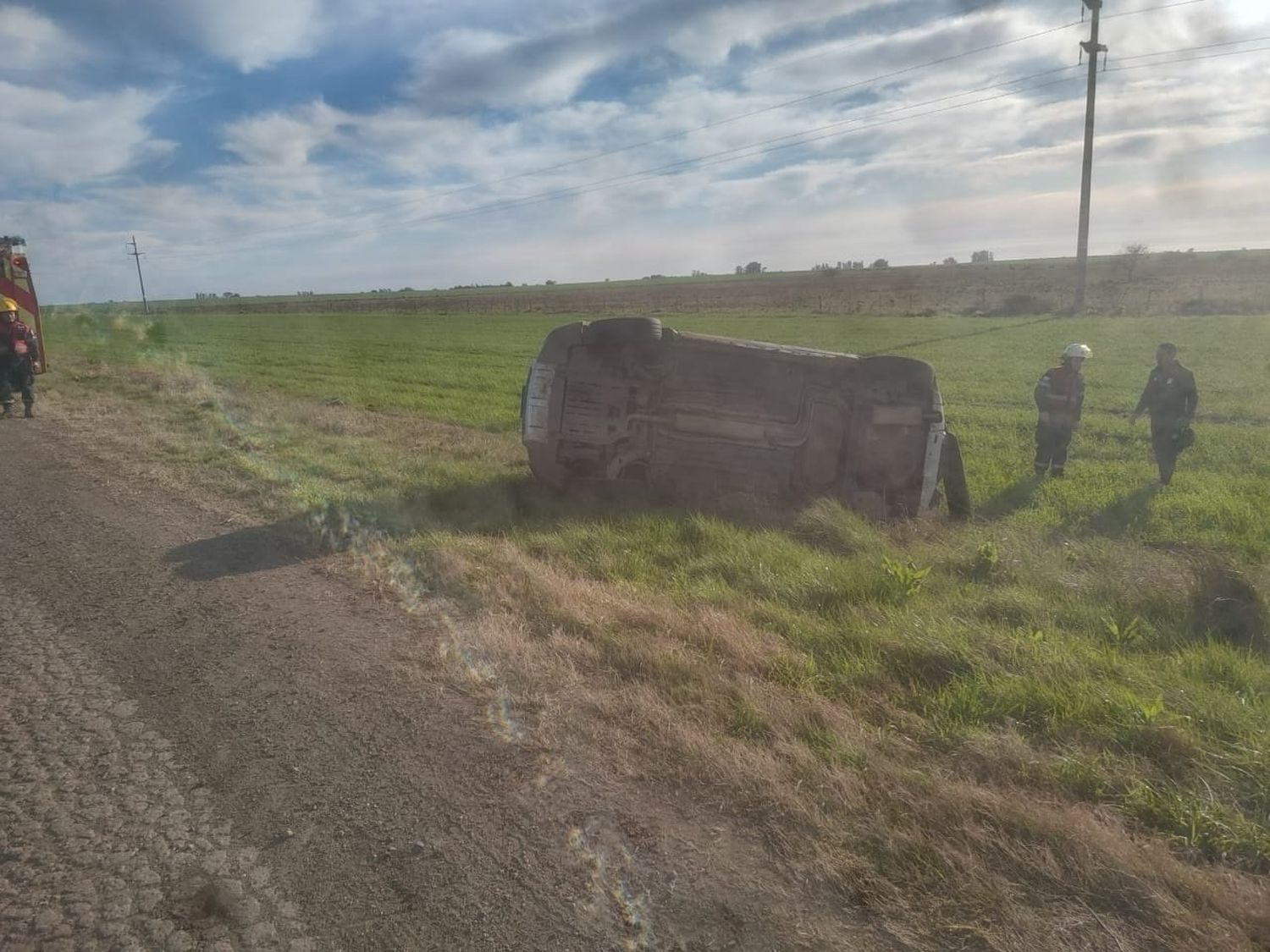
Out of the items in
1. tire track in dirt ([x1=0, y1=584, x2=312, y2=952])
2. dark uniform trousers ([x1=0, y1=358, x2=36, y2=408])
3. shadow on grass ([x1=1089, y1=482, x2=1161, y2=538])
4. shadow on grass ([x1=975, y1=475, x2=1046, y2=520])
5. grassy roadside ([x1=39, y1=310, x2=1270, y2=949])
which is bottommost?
shadow on grass ([x1=1089, y1=482, x2=1161, y2=538])

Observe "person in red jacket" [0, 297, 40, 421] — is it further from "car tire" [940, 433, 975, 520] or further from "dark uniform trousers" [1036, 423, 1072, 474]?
"dark uniform trousers" [1036, 423, 1072, 474]

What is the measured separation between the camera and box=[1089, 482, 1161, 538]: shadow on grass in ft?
22.7

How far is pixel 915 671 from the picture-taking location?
13.2 feet

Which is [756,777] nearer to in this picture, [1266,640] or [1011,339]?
[1266,640]

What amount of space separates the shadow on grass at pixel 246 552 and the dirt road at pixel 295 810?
1.85 feet

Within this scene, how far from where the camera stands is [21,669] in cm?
392

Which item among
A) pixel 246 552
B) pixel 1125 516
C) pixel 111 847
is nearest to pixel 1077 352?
pixel 1125 516

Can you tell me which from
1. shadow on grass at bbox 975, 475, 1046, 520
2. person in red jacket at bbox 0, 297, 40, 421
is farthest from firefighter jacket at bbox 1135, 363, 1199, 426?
person in red jacket at bbox 0, 297, 40, 421

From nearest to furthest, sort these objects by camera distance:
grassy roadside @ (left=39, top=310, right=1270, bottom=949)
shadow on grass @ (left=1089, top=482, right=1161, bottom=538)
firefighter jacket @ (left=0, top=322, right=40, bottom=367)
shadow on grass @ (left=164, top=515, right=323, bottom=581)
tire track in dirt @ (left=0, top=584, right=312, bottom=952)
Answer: tire track in dirt @ (left=0, top=584, right=312, bottom=952) < grassy roadside @ (left=39, top=310, right=1270, bottom=949) < shadow on grass @ (left=164, top=515, right=323, bottom=581) < shadow on grass @ (left=1089, top=482, right=1161, bottom=538) < firefighter jacket @ (left=0, top=322, right=40, bottom=367)

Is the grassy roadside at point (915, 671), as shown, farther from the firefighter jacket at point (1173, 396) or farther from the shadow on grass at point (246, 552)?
the firefighter jacket at point (1173, 396)

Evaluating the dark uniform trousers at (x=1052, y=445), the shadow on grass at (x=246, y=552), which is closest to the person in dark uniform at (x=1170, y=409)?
the dark uniform trousers at (x=1052, y=445)

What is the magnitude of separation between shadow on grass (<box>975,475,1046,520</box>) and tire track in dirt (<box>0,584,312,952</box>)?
6350 millimetres

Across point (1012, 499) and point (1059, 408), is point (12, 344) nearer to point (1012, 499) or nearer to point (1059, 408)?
point (1012, 499)

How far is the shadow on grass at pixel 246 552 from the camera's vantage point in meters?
5.29
